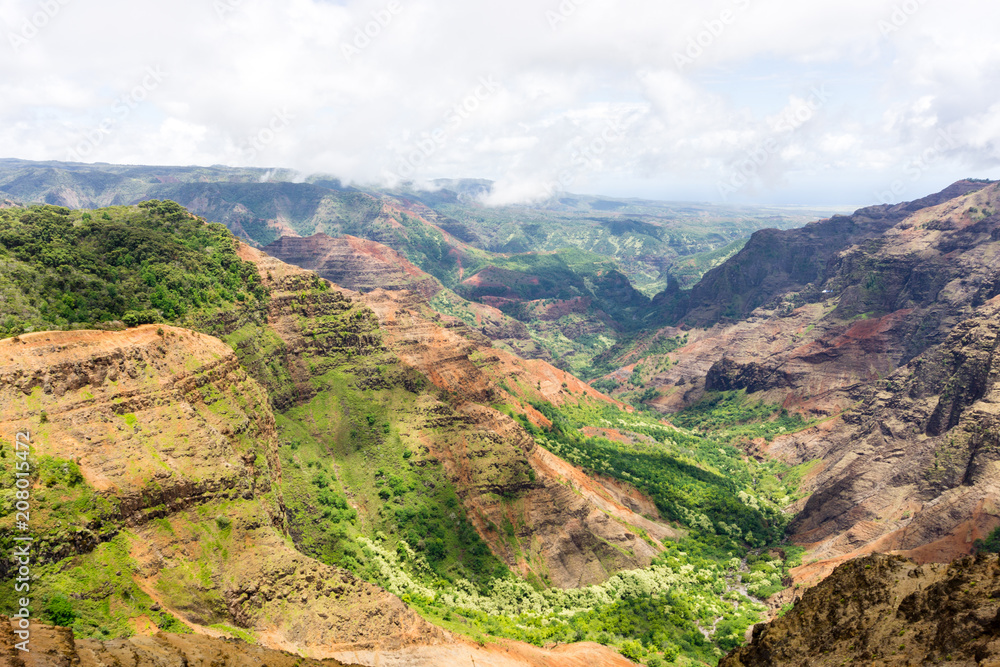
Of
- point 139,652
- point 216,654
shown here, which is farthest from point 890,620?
point 139,652

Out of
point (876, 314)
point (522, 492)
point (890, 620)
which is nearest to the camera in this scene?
point (890, 620)

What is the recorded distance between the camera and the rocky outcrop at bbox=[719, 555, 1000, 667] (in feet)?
97.3

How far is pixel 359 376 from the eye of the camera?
8675 cm

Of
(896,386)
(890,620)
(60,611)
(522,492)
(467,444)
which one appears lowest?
(522,492)

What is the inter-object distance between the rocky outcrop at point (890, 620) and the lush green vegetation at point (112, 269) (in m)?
68.5

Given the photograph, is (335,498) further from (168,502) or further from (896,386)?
(896,386)

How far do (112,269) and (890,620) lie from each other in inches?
3264

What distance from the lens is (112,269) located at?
65312 mm

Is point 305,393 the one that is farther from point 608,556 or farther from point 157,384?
point 608,556

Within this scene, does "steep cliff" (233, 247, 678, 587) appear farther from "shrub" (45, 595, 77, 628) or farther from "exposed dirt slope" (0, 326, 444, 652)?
"shrub" (45, 595, 77, 628)

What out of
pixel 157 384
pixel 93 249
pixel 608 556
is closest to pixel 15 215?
pixel 93 249

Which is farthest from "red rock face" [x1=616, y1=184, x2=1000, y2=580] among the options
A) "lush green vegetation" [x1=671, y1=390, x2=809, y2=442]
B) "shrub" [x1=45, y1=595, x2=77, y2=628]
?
"shrub" [x1=45, y1=595, x2=77, y2=628]

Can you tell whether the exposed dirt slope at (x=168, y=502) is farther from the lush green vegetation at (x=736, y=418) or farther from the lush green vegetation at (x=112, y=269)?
the lush green vegetation at (x=736, y=418)

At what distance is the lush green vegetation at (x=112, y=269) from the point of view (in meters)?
55.5
